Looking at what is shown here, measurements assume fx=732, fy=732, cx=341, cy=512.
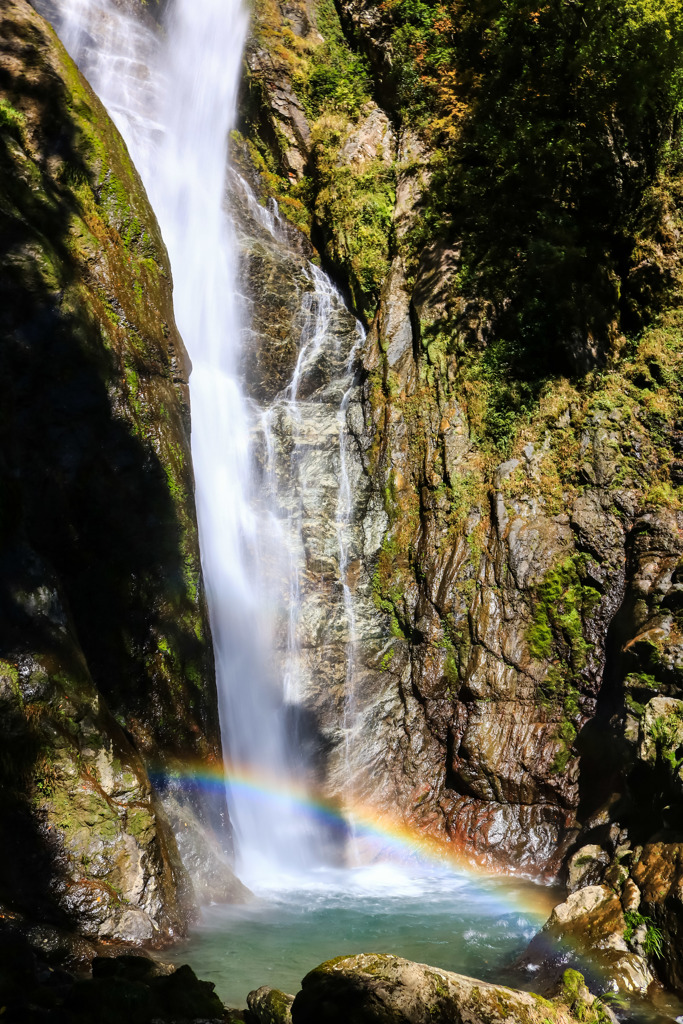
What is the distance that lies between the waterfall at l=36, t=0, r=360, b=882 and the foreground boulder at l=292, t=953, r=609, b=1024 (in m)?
4.72

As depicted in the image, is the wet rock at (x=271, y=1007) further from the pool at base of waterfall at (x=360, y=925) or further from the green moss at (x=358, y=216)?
the green moss at (x=358, y=216)

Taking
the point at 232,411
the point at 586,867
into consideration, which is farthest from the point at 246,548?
the point at 586,867

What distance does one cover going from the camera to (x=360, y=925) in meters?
7.13

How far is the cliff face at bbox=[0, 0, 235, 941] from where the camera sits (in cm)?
560

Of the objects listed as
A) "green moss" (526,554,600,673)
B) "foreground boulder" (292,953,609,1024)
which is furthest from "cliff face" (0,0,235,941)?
"green moss" (526,554,600,673)

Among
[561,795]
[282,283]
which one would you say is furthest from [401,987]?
[282,283]

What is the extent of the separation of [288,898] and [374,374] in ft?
26.4

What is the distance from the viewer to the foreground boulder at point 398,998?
3.86 m

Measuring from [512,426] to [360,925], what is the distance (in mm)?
7217

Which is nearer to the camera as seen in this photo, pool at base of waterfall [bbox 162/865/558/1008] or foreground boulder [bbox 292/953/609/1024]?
foreground boulder [bbox 292/953/609/1024]

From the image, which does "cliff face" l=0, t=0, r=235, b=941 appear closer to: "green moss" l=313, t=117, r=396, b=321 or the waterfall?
the waterfall

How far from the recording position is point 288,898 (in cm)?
786

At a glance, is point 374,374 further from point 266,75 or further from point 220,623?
point 266,75

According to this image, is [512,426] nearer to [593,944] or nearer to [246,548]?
[246,548]
